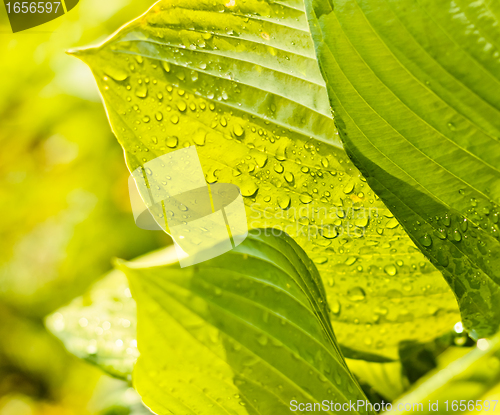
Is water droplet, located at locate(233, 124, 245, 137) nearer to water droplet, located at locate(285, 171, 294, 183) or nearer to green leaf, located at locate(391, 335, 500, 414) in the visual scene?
water droplet, located at locate(285, 171, 294, 183)

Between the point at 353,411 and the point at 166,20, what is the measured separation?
1.21ft

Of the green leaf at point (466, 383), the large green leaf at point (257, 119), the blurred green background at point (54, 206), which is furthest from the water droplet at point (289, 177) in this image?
the blurred green background at point (54, 206)

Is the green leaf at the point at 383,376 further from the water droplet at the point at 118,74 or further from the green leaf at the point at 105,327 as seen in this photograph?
the water droplet at the point at 118,74

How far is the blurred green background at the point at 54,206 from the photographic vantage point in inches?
36.2

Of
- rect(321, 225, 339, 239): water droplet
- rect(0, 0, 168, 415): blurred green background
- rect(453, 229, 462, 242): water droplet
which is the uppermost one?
rect(453, 229, 462, 242): water droplet

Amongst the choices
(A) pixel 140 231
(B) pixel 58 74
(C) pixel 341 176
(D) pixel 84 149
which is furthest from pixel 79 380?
(C) pixel 341 176

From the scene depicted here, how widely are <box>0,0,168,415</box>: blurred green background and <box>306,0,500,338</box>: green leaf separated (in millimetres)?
703

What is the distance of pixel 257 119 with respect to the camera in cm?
37

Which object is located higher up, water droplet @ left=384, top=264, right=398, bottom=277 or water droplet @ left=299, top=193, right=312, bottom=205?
water droplet @ left=299, top=193, right=312, bottom=205

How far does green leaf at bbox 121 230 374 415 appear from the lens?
0.32 metres

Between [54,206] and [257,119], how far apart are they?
2.48 feet

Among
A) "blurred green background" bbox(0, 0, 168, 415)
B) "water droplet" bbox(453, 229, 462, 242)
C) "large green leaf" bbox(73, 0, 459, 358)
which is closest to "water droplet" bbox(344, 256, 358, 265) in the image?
"large green leaf" bbox(73, 0, 459, 358)

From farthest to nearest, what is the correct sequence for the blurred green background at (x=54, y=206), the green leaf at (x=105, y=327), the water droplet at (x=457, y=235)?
1. the blurred green background at (x=54, y=206)
2. the green leaf at (x=105, y=327)
3. the water droplet at (x=457, y=235)

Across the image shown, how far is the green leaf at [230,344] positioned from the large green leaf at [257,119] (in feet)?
0.22
